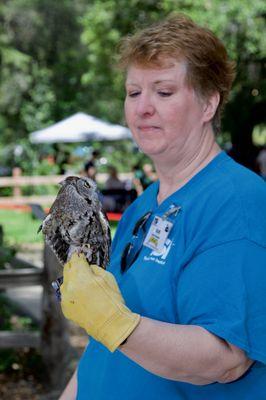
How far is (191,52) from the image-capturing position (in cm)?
178

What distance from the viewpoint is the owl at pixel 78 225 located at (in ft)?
5.47

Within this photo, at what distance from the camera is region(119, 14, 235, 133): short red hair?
1786mm

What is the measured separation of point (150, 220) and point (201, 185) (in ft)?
0.69

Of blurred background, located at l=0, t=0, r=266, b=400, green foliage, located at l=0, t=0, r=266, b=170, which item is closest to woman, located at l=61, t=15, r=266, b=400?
blurred background, located at l=0, t=0, r=266, b=400

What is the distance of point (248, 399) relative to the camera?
5.43 ft

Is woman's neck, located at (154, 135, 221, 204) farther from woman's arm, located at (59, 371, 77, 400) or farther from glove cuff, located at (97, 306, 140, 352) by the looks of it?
woman's arm, located at (59, 371, 77, 400)

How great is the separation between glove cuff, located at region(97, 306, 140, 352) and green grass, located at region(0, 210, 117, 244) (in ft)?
35.5

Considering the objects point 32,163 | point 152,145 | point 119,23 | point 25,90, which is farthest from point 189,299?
point 25,90

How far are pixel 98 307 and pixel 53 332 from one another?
3.51 meters

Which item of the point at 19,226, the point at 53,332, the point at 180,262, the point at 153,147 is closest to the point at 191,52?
the point at 153,147

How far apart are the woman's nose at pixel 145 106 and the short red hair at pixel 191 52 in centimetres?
9

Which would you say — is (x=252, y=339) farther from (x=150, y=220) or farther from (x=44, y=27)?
(x=44, y=27)

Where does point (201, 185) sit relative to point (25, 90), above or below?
above

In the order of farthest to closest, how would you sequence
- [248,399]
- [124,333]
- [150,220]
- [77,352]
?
[77,352]
[150,220]
[248,399]
[124,333]
